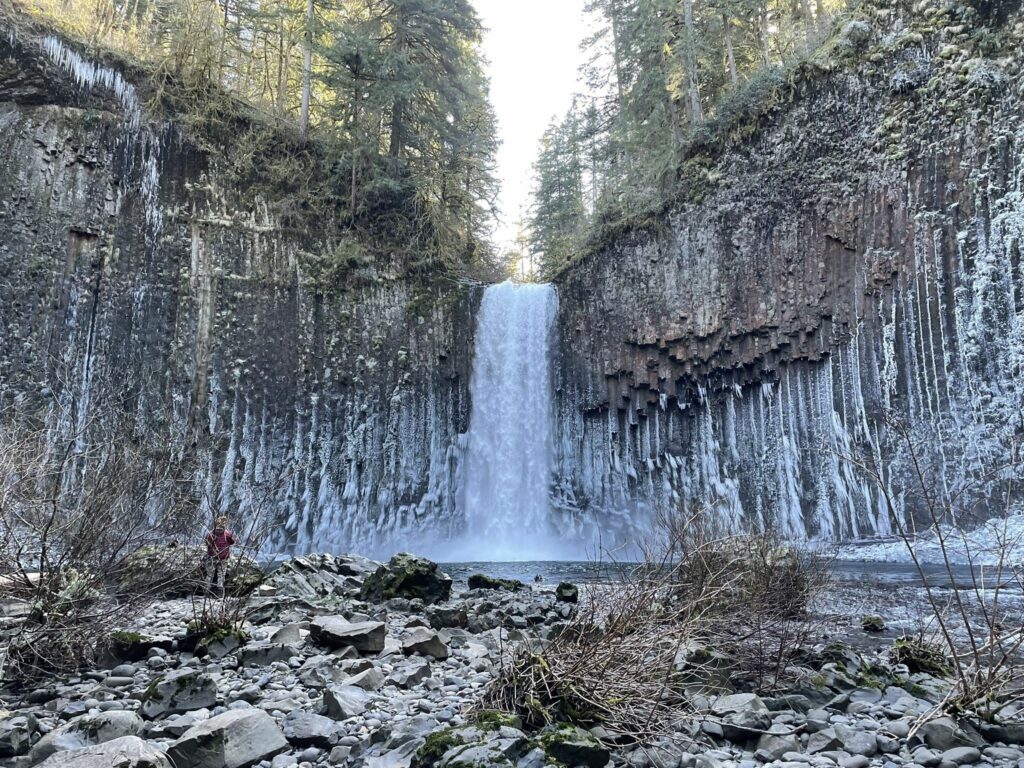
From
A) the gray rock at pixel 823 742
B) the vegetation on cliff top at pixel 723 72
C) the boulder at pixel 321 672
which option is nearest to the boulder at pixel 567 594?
the boulder at pixel 321 672

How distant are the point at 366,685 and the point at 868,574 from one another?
10.9 m

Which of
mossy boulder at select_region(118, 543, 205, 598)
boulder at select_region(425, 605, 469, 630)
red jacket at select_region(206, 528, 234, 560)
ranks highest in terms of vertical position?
red jacket at select_region(206, 528, 234, 560)

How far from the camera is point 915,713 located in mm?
4188

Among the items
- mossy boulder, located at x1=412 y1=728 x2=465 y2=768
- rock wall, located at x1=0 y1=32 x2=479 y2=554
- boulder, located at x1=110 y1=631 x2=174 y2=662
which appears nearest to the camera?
mossy boulder, located at x1=412 y1=728 x2=465 y2=768

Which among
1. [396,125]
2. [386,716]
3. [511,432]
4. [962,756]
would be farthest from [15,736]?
[396,125]

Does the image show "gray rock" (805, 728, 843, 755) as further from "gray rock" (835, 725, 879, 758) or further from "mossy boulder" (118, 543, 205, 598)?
"mossy boulder" (118, 543, 205, 598)

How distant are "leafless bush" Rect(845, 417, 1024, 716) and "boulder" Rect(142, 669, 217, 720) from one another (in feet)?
13.4

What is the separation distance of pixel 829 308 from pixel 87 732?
57.7ft

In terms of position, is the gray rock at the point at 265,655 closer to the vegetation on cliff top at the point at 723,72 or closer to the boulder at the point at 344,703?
the boulder at the point at 344,703

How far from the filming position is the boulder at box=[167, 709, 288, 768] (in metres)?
3.13

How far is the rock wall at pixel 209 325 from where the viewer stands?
16.5 meters

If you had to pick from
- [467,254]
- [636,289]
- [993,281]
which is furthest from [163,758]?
[467,254]

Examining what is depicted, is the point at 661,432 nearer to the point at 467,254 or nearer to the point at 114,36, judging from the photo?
the point at 467,254

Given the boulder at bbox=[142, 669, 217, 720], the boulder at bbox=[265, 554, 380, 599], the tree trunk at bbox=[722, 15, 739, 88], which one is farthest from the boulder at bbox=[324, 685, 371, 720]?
the tree trunk at bbox=[722, 15, 739, 88]
